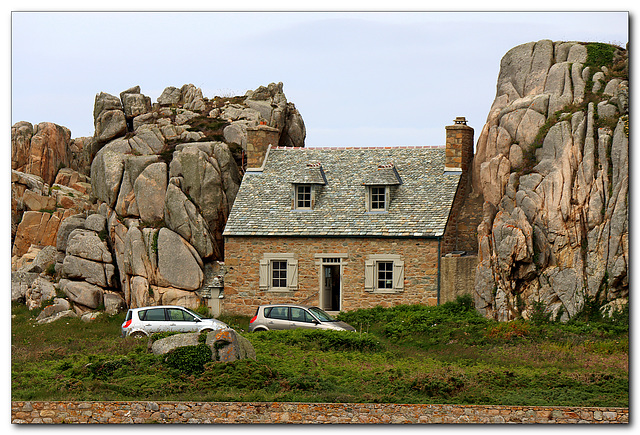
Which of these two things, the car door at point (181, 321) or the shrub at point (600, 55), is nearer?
the car door at point (181, 321)

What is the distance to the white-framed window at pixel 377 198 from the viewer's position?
34781mm

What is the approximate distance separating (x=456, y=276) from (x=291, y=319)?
7.41m

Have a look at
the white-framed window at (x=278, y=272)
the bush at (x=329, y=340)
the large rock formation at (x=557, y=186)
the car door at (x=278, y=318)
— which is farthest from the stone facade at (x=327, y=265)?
the bush at (x=329, y=340)

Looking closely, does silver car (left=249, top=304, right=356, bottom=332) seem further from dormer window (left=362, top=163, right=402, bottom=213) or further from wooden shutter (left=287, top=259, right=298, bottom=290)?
dormer window (left=362, top=163, right=402, bottom=213)

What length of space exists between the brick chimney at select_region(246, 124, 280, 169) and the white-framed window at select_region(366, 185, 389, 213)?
5.87 m

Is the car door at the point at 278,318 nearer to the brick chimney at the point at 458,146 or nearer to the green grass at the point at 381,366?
the green grass at the point at 381,366

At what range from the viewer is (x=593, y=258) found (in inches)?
1128

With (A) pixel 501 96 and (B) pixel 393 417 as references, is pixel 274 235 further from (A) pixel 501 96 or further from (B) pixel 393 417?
(B) pixel 393 417

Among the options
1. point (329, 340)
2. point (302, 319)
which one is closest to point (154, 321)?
point (302, 319)

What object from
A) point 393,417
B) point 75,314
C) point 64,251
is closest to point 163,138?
point 64,251

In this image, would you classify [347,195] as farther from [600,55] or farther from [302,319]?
[600,55]

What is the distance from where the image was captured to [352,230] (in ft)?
112

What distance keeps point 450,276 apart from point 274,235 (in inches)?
297

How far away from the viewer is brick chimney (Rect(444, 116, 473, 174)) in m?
35.5
